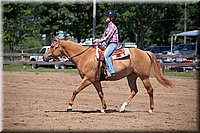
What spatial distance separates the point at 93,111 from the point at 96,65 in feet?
3.63

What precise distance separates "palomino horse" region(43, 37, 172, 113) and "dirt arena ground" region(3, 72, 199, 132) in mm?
578

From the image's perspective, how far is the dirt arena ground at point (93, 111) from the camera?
816 cm

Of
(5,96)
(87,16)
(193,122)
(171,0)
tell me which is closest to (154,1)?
(171,0)

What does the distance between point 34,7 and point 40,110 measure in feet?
88.8

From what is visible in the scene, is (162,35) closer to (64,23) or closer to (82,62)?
(64,23)

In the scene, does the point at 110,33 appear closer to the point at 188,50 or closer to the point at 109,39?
the point at 109,39

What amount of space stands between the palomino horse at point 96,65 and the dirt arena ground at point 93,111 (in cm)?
58

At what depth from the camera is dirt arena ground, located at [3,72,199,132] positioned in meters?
8.16

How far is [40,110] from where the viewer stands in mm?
10102

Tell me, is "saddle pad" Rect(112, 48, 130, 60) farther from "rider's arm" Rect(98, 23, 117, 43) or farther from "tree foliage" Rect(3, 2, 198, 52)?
"tree foliage" Rect(3, 2, 198, 52)

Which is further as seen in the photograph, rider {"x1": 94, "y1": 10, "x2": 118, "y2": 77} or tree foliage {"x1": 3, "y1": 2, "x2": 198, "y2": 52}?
tree foliage {"x1": 3, "y1": 2, "x2": 198, "y2": 52}

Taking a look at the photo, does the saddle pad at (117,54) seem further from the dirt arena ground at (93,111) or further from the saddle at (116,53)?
the dirt arena ground at (93,111)

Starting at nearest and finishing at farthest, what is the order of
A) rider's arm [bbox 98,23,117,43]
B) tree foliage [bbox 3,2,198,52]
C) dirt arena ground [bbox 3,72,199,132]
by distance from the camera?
1. dirt arena ground [bbox 3,72,199,132]
2. rider's arm [bbox 98,23,117,43]
3. tree foliage [bbox 3,2,198,52]

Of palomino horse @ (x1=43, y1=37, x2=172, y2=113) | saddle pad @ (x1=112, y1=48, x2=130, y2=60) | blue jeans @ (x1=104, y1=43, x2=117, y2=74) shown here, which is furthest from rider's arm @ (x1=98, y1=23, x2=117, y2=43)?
palomino horse @ (x1=43, y1=37, x2=172, y2=113)
